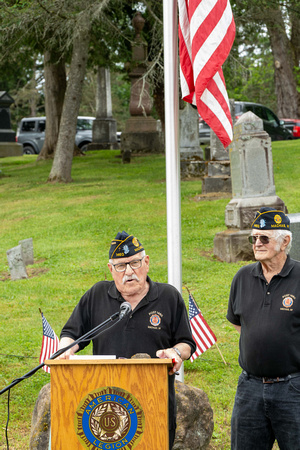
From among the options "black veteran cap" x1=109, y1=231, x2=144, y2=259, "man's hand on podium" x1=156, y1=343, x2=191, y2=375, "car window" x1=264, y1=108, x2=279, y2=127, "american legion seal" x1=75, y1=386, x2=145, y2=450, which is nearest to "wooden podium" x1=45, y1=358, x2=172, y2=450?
"american legion seal" x1=75, y1=386, x2=145, y2=450

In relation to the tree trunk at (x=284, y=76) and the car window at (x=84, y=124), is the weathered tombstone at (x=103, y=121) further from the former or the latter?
the tree trunk at (x=284, y=76)

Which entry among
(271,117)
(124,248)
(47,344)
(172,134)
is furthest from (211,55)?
(271,117)

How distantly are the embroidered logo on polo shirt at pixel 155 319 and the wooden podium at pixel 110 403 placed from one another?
0.65 meters

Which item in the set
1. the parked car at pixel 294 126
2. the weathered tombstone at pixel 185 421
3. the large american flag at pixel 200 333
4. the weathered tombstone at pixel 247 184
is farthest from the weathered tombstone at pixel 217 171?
the parked car at pixel 294 126

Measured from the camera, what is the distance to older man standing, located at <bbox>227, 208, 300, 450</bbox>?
373 centimetres

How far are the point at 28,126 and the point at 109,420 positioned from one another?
34015mm

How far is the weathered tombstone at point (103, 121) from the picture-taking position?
30.3 metres

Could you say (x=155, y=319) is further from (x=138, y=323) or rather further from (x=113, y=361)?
(x=113, y=361)

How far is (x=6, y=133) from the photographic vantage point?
27.3m

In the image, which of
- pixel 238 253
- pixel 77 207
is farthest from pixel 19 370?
pixel 77 207

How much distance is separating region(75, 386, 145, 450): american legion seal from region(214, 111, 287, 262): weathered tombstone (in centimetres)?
768

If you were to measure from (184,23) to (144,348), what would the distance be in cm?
278

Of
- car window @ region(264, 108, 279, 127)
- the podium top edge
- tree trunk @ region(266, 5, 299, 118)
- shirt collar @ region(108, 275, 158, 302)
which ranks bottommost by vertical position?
the podium top edge

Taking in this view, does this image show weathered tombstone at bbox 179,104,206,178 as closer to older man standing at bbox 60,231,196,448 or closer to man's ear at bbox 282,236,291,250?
man's ear at bbox 282,236,291,250
